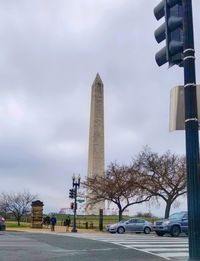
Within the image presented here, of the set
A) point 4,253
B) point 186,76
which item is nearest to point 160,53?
point 186,76

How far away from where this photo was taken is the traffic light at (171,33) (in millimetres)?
6887

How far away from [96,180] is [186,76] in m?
54.0

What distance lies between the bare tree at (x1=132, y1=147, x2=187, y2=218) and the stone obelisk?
8.83 metres

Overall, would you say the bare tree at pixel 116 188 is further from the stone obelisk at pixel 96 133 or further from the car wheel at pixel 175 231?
the car wheel at pixel 175 231

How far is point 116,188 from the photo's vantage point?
5634 centimetres

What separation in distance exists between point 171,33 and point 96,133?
186 feet

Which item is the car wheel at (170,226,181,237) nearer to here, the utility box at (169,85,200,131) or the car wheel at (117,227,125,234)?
the car wheel at (117,227,125,234)

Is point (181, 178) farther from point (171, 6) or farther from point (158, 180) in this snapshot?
point (171, 6)

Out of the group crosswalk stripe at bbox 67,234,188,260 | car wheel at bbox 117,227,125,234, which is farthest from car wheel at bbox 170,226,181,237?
car wheel at bbox 117,227,125,234

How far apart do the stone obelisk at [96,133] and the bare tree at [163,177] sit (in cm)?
883

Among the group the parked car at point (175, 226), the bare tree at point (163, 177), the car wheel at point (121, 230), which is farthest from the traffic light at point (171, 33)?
the bare tree at point (163, 177)

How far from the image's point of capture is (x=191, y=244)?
6430 mm

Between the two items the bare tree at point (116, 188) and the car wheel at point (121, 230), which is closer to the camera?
the car wheel at point (121, 230)

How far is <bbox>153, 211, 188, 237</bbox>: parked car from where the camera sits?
3048 cm
